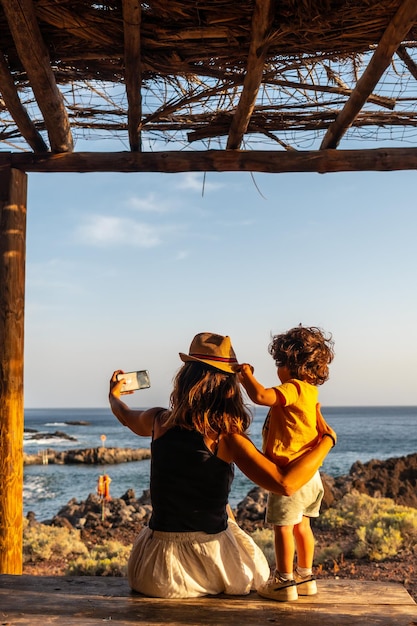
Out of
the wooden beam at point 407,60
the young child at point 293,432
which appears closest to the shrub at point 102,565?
the young child at point 293,432

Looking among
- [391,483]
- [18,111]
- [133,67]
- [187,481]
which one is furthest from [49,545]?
[133,67]

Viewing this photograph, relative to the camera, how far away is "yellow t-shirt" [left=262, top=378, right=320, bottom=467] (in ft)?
9.91

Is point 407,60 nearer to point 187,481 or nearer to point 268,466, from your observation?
point 268,466

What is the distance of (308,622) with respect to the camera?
261 centimetres

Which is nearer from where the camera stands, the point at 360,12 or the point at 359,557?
the point at 360,12

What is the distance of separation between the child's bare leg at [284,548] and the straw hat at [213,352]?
0.80 m

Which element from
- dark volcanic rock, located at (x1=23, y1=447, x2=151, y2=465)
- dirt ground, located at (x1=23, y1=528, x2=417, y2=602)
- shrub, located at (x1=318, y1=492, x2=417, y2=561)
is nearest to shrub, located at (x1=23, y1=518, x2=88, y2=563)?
dirt ground, located at (x1=23, y1=528, x2=417, y2=602)

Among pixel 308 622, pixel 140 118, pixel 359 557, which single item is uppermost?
pixel 140 118

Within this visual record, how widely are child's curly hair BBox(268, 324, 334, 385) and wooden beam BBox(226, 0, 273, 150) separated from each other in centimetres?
126

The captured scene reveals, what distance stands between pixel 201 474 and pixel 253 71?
77.4 inches

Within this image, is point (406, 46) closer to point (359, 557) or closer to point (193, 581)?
point (193, 581)

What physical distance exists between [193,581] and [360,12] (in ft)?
8.55

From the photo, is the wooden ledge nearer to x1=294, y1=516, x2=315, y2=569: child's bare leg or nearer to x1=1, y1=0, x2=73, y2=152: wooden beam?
x1=294, y1=516, x2=315, y2=569: child's bare leg

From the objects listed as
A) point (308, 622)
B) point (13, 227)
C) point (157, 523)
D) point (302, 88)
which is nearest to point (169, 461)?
point (157, 523)
